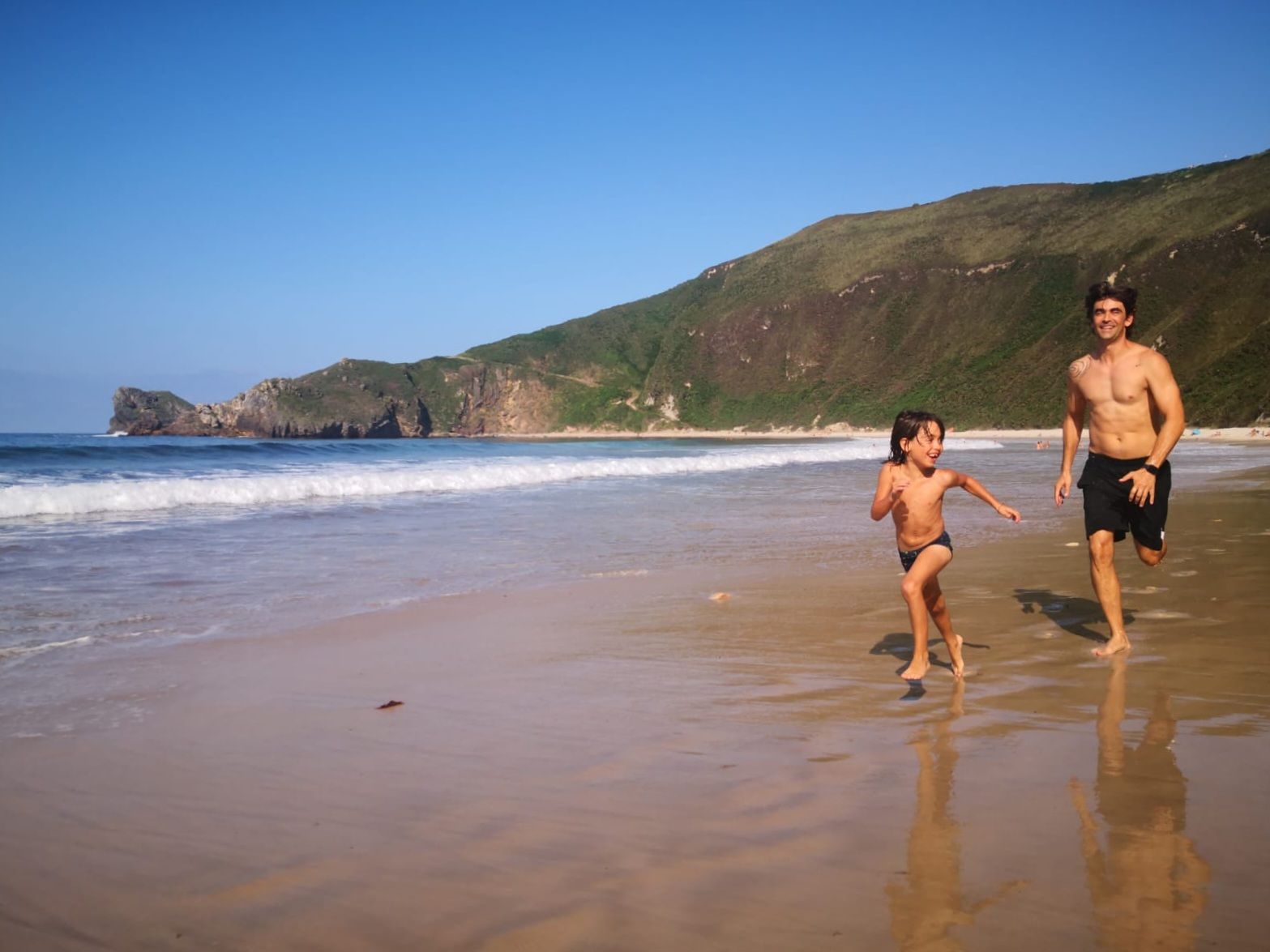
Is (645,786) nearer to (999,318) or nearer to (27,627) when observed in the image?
(27,627)

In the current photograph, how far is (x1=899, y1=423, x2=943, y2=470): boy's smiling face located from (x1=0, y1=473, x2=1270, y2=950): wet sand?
1.06 meters

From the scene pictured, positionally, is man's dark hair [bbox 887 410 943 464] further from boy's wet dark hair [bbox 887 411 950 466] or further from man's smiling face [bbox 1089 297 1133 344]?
man's smiling face [bbox 1089 297 1133 344]

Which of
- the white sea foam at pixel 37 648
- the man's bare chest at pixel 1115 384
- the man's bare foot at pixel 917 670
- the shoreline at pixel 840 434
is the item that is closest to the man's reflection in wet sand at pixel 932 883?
the man's bare foot at pixel 917 670

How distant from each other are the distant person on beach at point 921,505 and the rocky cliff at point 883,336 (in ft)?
213

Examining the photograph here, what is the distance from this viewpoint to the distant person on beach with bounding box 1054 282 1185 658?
5352mm

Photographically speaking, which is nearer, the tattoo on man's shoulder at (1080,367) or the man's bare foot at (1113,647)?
the man's bare foot at (1113,647)

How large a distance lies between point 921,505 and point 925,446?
1.00 ft

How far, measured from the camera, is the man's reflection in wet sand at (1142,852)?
2.16 metres

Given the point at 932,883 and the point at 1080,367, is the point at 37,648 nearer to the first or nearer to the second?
the point at 932,883

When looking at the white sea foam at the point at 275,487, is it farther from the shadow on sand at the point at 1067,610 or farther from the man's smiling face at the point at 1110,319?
the man's smiling face at the point at 1110,319

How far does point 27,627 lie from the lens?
6020 millimetres

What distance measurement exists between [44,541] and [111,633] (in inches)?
223

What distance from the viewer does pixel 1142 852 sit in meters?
2.53

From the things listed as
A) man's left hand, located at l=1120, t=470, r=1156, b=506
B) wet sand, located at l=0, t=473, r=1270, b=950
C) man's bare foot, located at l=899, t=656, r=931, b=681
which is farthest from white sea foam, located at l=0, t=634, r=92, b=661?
man's left hand, located at l=1120, t=470, r=1156, b=506
